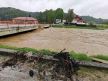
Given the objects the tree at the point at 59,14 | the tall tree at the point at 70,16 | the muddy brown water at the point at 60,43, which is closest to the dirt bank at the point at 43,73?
the muddy brown water at the point at 60,43

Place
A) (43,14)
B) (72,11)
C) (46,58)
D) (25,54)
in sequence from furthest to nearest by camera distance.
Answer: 1. (43,14)
2. (72,11)
3. (25,54)
4. (46,58)

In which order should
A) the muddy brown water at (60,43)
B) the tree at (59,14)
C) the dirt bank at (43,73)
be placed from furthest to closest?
the tree at (59,14) < the muddy brown water at (60,43) < the dirt bank at (43,73)

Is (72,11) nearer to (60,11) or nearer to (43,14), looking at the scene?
(60,11)

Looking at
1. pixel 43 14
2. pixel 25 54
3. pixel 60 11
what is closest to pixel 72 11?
pixel 60 11

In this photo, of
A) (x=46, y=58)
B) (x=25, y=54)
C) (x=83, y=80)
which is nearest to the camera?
(x=83, y=80)

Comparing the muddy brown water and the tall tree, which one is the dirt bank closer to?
the muddy brown water

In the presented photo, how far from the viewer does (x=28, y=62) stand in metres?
5.13

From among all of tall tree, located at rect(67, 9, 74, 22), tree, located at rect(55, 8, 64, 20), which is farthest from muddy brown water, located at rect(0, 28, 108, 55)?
tree, located at rect(55, 8, 64, 20)

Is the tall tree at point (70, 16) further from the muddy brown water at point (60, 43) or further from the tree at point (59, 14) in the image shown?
the muddy brown water at point (60, 43)

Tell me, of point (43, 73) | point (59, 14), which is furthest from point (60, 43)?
point (59, 14)

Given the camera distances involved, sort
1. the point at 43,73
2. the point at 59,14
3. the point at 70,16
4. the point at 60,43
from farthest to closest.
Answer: the point at 59,14, the point at 70,16, the point at 60,43, the point at 43,73

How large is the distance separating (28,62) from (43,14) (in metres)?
91.8

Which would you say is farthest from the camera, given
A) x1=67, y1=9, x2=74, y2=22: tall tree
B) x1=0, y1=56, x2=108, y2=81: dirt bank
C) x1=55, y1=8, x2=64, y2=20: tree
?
x1=55, y1=8, x2=64, y2=20: tree

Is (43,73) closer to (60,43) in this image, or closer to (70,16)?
(60,43)
